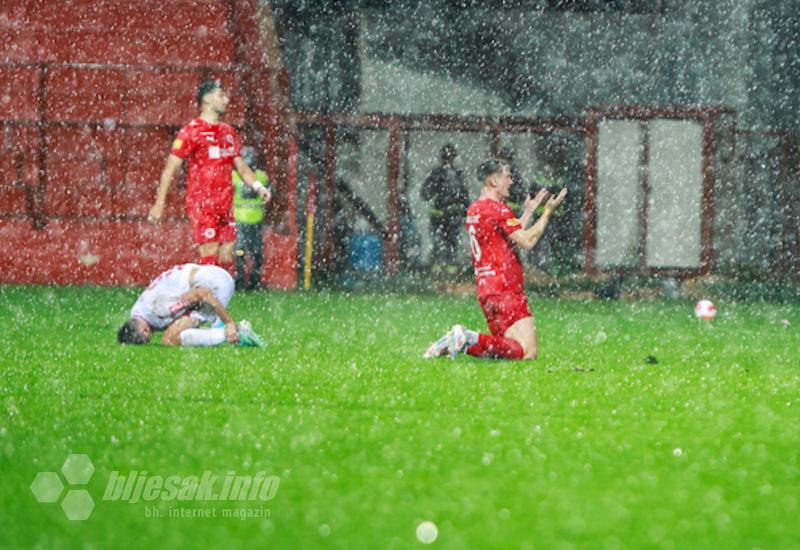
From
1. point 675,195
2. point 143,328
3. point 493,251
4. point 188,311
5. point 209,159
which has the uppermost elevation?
point 209,159

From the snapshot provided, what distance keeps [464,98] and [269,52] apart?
646 cm

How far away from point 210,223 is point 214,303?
191 centimetres

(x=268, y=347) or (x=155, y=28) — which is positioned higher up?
(x=155, y=28)

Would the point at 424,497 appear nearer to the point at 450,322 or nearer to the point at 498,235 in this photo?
the point at 498,235

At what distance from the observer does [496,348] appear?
1088 centimetres

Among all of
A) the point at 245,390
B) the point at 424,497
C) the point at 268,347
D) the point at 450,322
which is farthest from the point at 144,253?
the point at 424,497

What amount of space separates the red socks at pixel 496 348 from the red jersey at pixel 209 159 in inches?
125

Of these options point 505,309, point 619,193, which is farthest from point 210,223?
point 619,193

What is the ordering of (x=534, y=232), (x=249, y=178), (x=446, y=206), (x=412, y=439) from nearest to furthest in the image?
1. (x=412, y=439)
2. (x=534, y=232)
3. (x=249, y=178)
4. (x=446, y=206)

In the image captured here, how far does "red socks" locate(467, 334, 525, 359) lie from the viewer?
1088 centimetres

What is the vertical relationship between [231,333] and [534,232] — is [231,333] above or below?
below

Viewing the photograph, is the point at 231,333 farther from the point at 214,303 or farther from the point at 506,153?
the point at 506,153

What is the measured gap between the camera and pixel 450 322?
15492 mm

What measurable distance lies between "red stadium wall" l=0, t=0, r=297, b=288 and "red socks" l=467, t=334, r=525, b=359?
10700mm
